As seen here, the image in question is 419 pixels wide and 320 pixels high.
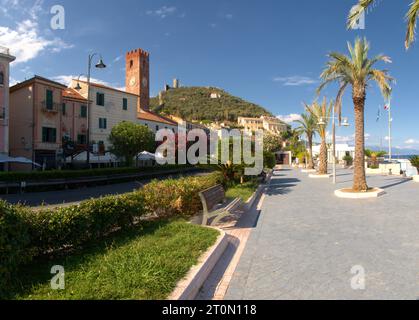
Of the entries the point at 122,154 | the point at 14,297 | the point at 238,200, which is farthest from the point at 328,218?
the point at 122,154

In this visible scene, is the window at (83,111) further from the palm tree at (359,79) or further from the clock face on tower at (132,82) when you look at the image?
the palm tree at (359,79)

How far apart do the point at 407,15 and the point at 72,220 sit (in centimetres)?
981

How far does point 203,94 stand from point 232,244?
15070 cm

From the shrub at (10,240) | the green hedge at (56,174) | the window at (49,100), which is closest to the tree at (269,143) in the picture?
the green hedge at (56,174)

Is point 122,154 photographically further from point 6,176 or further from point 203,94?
point 203,94

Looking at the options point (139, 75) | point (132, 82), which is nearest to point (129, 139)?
point (139, 75)

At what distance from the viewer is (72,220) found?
17.7 ft

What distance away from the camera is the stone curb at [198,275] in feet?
13.0

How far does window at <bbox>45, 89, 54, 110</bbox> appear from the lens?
30.0m

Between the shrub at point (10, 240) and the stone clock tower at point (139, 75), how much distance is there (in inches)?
2071

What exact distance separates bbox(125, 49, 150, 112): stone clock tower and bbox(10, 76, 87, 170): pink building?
953 inches

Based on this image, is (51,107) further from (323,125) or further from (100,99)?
(323,125)

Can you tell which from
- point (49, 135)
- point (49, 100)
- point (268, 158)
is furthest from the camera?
point (49, 135)

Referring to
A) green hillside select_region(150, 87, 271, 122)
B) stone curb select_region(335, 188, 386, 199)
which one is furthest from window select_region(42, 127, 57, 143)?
green hillside select_region(150, 87, 271, 122)
